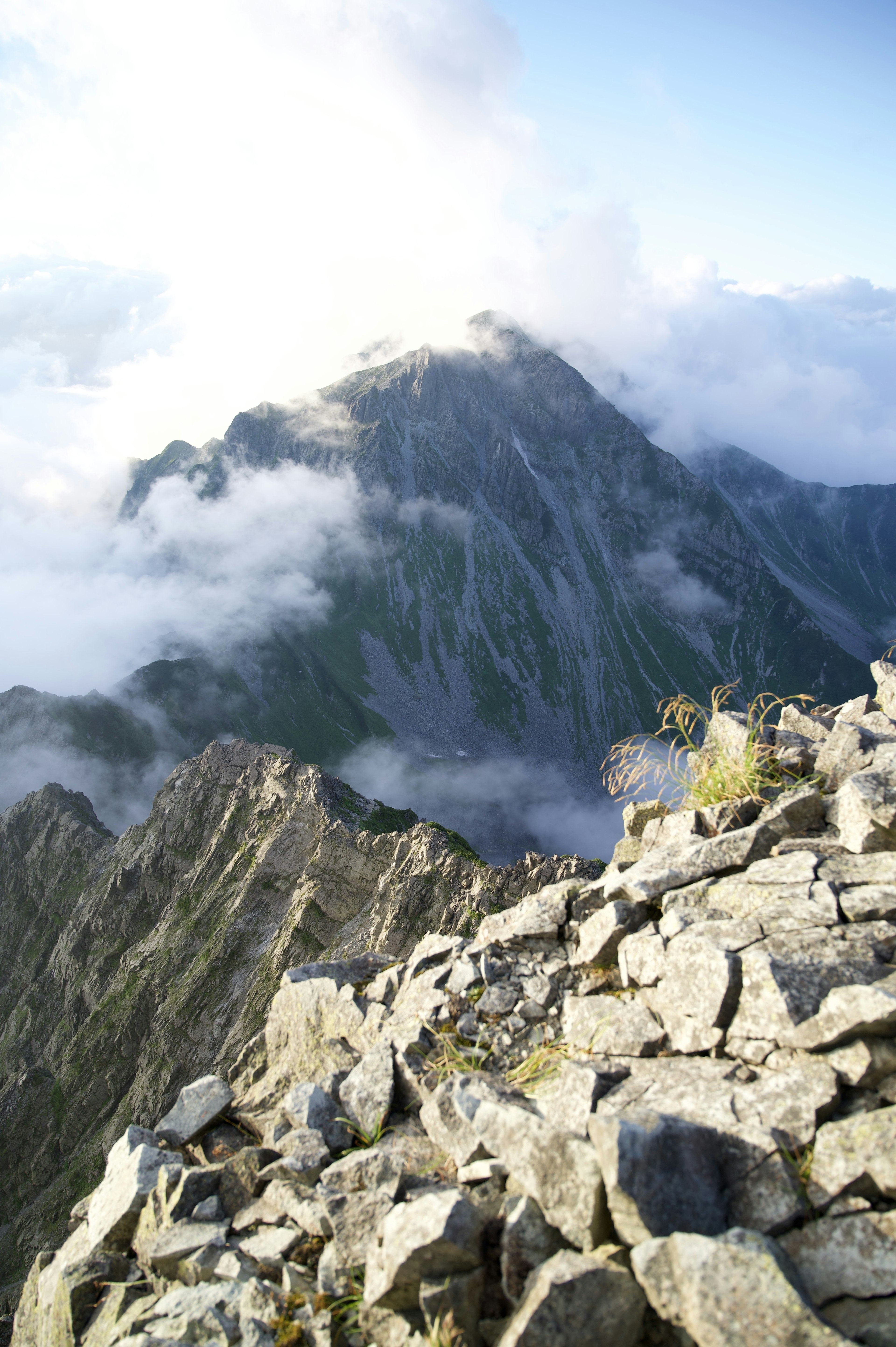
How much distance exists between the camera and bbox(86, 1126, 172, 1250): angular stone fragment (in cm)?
799

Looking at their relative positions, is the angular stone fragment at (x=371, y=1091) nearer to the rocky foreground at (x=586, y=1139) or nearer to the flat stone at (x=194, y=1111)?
the rocky foreground at (x=586, y=1139)

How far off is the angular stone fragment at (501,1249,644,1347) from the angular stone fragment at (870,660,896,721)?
9.70 meters

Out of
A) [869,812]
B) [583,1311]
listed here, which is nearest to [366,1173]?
[583,1311]

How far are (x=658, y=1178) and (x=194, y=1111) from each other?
7.00 m

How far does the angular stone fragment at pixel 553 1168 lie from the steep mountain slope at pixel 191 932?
3758 centimetres

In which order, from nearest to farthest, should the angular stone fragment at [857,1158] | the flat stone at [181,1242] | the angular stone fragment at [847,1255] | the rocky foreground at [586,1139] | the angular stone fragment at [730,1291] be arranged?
the angular stone fragment at [730,1291], the angular stone fragment at [847,1255], the rocky foreground at [586,1139], the angular stone fragment at [857,1158], the flat stone at [181,1242]

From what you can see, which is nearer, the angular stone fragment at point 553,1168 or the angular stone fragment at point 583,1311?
the angular stone fragment at point 583,1311

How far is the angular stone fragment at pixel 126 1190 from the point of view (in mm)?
7988

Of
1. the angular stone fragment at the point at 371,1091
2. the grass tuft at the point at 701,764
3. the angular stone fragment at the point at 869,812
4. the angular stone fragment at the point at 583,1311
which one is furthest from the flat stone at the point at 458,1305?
the angular stone fragment at the point at 869,812

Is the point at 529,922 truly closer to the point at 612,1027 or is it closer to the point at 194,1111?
the point at 612,1027

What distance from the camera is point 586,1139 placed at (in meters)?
5.80

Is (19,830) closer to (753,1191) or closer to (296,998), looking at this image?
(296,998)

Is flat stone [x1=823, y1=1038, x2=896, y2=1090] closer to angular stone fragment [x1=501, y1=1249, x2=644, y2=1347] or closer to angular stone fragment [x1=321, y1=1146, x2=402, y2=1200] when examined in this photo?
angular stone fragment [x1=501, y1=1249, x2=644, y2=1347]

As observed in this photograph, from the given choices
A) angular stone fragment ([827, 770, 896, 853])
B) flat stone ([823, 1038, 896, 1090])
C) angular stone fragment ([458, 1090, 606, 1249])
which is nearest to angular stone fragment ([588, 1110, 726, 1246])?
angular stone fragment ([458, 1090, 606, 1249])
